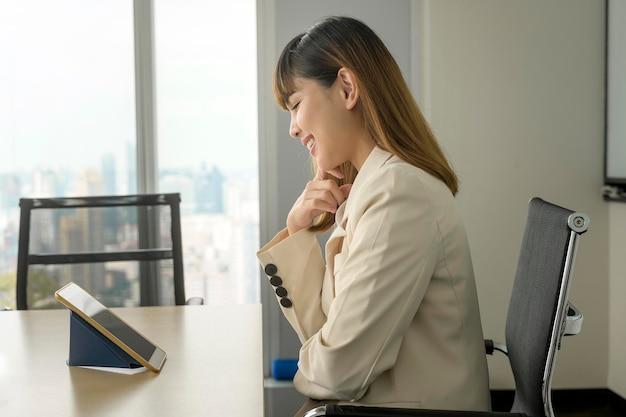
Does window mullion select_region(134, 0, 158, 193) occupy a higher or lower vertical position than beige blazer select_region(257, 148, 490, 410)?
higher

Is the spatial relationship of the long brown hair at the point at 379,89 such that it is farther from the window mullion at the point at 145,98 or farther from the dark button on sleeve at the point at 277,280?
the window mullion at the point at 145,98

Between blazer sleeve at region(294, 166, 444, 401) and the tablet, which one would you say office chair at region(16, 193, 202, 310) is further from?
blazer sleeve at region(294, 166, 444, 401)

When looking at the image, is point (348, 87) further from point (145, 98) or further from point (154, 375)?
point (145, 98)

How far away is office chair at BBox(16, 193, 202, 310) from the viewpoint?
230 centimetres

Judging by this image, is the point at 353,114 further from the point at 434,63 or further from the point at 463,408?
the point at 434,63

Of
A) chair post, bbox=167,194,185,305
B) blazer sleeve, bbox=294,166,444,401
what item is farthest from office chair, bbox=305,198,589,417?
chair post, bbox=167,194,185,305

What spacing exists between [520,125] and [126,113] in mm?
1757

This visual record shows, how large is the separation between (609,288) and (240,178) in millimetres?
1720

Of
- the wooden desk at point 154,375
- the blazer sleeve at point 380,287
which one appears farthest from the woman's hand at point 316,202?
the blazer sleeve at point 380,287

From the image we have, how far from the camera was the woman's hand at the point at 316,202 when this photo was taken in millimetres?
1691

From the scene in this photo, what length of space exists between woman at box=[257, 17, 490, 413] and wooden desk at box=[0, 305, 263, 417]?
16cm

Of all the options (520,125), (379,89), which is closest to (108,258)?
(379,89)

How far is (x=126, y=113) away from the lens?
342cm

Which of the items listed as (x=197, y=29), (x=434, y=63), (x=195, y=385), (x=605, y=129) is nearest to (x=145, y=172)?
(x=197, y=29)
